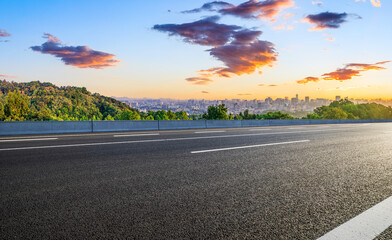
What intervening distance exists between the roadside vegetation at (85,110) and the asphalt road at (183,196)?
287ft

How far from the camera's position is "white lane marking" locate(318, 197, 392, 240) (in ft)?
7.27

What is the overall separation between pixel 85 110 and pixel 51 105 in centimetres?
1498

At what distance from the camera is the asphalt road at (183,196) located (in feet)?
7.73

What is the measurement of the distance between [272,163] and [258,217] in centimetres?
296

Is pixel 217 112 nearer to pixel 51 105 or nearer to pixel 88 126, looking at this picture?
pixel 51 105

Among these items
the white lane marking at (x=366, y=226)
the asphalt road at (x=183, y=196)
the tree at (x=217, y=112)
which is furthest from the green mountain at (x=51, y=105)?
the white lane marking at (x=366, y=226)

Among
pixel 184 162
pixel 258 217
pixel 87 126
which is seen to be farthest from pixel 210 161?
pixel 87 126

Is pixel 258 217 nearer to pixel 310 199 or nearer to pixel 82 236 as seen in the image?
pixel 310 199

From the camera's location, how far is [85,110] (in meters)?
126

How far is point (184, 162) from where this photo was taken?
17.6 feet

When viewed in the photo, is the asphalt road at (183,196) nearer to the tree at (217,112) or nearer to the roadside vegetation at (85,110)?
the roadside vegetation at (85,110)

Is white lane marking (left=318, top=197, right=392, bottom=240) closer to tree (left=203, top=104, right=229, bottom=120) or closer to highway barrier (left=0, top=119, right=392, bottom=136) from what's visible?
highway barrier (left=0, top=119, right=392, bottom=136)

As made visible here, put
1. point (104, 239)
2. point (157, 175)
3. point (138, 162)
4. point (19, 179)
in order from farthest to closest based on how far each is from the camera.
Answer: point (138, 162), point (157, 175), point (19, 179), point (104, 239)

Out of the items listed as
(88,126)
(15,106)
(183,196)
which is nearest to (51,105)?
(15,106)
